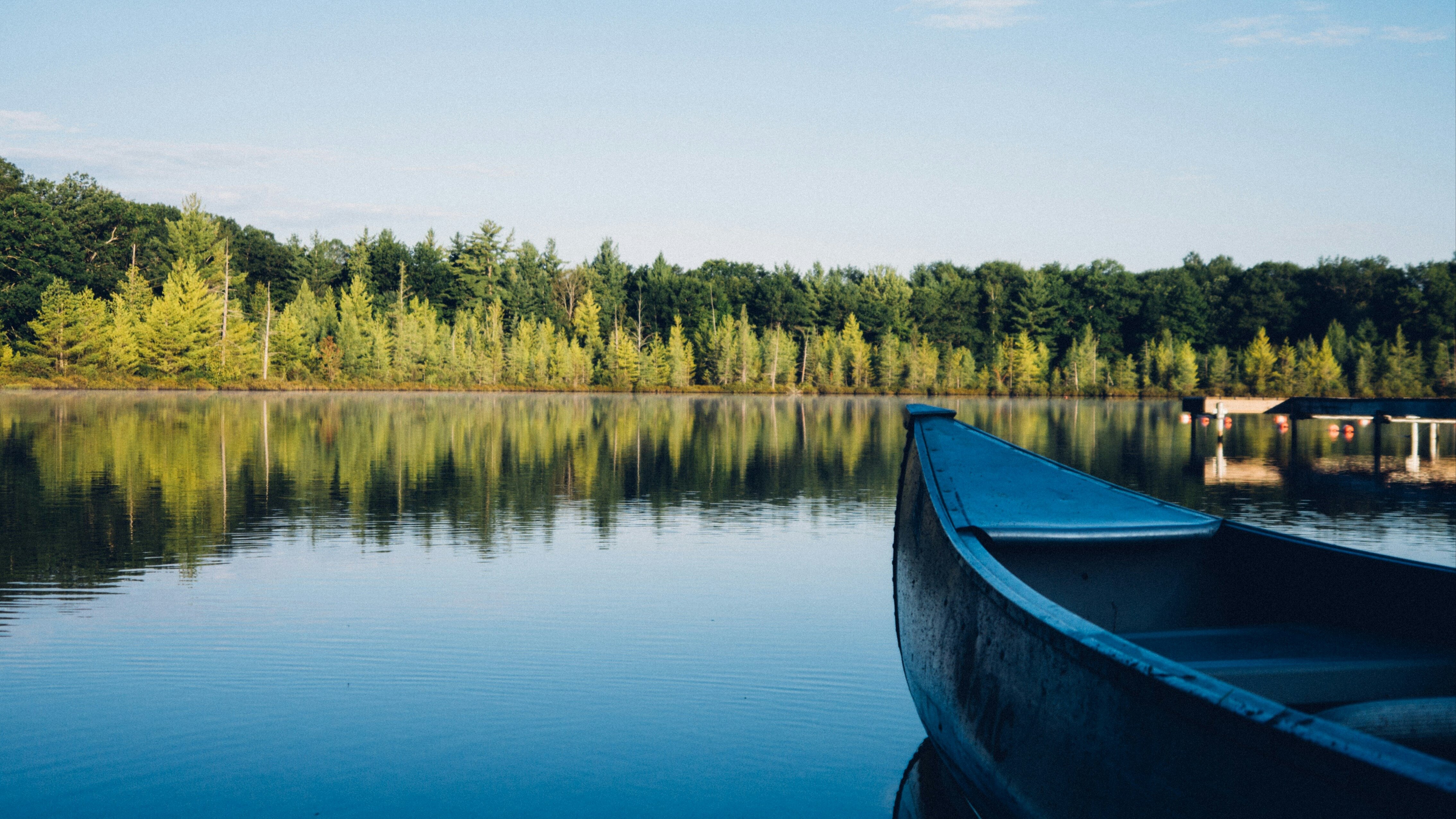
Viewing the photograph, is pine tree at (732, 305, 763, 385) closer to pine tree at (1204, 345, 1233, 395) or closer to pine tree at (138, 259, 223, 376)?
pine tree at (1204, 345, 1233, 395)

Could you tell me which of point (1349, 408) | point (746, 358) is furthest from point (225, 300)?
point (1349, 408)

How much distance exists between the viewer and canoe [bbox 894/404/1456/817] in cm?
273

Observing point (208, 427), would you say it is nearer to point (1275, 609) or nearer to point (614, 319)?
point (1275, 609)

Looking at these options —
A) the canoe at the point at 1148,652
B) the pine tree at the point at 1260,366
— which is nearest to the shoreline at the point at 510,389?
the pine tree at the point at 1260,366

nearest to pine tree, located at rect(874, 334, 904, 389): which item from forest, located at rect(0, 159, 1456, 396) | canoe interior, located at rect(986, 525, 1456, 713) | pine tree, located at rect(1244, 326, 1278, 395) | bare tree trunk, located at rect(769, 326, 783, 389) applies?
forest, located at rect(0, 159, 1456, 396)

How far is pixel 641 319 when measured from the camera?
97312 millimetres

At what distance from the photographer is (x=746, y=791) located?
530cm

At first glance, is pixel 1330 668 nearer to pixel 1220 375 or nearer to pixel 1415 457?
pixel 1415 457

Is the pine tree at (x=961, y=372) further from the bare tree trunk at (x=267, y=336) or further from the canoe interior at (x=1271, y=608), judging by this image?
the canoe interior at (x=1271, y=608)

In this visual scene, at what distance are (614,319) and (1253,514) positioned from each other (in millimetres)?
82693

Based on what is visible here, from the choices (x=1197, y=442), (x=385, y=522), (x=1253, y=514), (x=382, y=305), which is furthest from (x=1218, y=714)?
(x=382, y=305)

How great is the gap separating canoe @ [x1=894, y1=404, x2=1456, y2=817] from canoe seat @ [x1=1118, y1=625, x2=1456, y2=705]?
0.03ft

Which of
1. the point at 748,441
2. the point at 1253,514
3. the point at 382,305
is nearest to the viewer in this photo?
the point at 1253,514

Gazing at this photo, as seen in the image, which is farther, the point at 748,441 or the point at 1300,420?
the point at 1300,420
